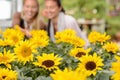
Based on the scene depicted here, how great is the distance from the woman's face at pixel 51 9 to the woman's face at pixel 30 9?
179mm

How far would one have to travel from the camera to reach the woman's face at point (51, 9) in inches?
148

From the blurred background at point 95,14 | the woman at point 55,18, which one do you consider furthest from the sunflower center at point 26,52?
the blurred background at point 95,14

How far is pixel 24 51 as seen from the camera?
2303 mm

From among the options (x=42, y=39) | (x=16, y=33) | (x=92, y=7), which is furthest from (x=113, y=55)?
(x=92, y=7)

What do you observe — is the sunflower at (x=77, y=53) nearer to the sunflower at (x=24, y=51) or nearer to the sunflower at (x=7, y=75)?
the sunflower at (x=24, y=51)

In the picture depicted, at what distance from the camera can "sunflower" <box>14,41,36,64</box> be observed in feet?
7.34

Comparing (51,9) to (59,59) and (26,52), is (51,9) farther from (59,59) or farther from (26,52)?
(59,59)

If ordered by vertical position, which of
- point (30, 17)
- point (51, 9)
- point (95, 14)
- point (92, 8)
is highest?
point (51, 9)

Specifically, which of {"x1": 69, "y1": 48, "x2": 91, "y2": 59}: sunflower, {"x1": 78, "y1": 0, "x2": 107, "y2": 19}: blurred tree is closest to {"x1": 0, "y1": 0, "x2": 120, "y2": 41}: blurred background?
{"x1": 78, "y1": 0, "x2": 107, "y2": 19}: blurred tree

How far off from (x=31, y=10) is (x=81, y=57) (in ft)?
5.73

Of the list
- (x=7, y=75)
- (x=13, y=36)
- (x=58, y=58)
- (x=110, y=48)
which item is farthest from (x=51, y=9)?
(x=7, y=75)

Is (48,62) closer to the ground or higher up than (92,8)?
higher up

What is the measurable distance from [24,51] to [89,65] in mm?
372

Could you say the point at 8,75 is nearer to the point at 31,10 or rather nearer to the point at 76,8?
the point at 31,10
